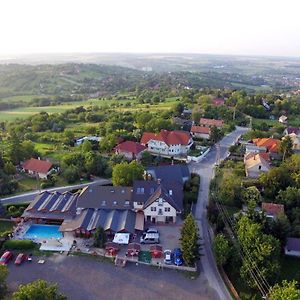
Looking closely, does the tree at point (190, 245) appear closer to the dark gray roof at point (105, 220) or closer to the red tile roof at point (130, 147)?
the dark gray roof at point (105, 220)

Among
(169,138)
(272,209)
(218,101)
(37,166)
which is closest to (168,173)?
(169,138)

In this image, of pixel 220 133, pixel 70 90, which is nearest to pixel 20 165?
pixel 220 133

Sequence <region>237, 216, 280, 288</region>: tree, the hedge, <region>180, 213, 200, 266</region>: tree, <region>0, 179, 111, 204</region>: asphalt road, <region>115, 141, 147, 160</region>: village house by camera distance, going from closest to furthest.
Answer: <region>237, 216, 280, 288</region>: tree → <region>180, 213, 200, 266</region>: tree → the hedge → <region>0, 179, 111, 204</region>: asphalt road → <region>115, 141, 147, 160</region>: village house

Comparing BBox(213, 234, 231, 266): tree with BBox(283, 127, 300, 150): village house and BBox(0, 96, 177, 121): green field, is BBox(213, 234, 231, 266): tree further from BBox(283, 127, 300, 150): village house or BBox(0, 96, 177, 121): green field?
BBox(0, 96, 177, 121): green field

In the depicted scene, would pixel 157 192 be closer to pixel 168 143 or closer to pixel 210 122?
pixel 168 143

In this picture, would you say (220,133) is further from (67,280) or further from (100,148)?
(67,280)

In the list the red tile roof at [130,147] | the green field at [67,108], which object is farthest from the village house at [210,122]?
the red tile roof at [130,147]

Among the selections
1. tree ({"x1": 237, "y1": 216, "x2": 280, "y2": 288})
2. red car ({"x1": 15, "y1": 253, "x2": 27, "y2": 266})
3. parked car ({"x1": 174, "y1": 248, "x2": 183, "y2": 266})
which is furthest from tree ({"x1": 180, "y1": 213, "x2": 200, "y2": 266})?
red car ({"x1": 15, "y1": 253, "x2": 27, "y2": 266})

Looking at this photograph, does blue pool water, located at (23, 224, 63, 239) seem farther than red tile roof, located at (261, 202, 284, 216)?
No
